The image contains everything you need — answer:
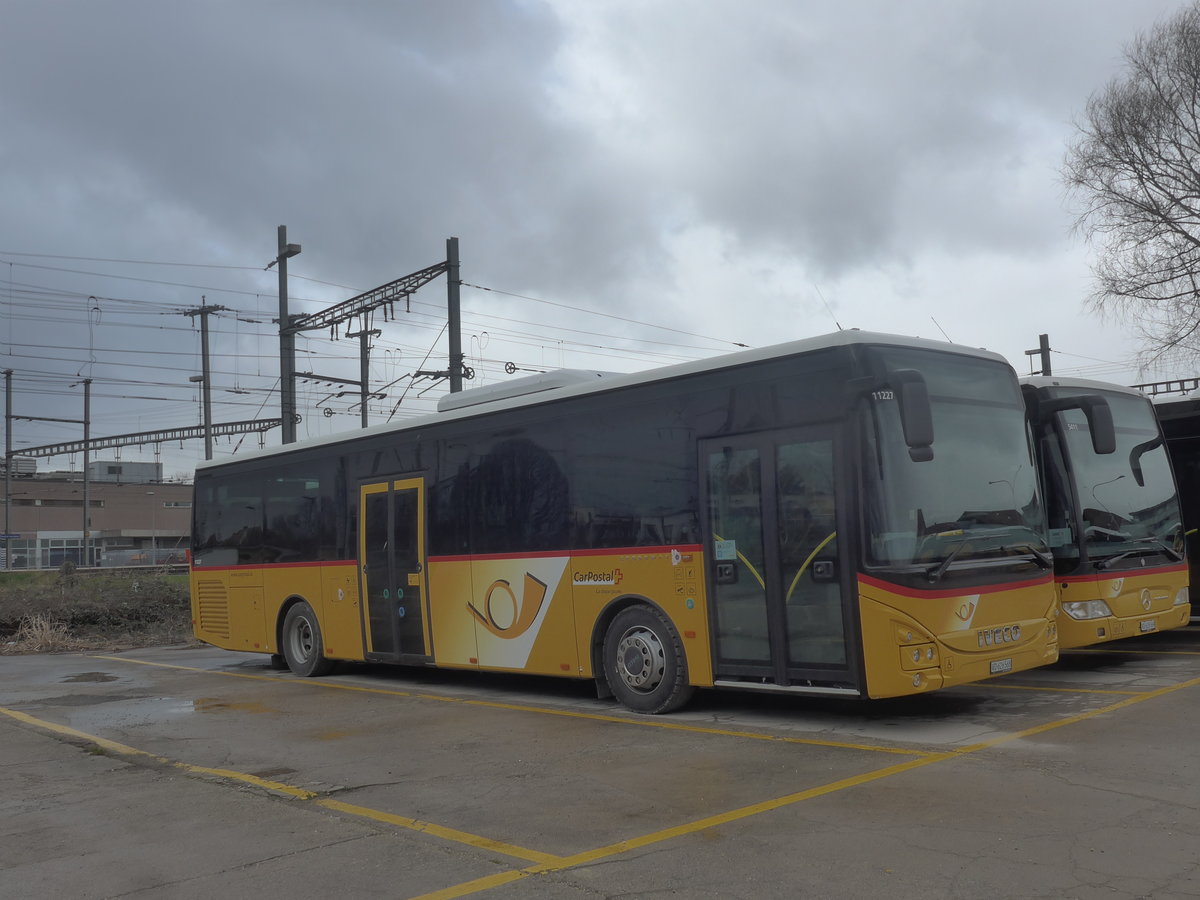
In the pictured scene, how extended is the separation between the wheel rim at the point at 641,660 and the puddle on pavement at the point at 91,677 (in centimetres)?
870

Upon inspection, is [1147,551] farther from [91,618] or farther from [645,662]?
[91,618]

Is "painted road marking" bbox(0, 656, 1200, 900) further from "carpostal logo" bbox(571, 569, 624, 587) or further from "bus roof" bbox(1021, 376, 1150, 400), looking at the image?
A: "bus roof" bbox(1021, 376, 1150, 400)

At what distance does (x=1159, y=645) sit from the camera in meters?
13.6

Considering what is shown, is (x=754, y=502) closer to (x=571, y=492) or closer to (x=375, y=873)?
(x=571, y=492)

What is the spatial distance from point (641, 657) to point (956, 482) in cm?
319

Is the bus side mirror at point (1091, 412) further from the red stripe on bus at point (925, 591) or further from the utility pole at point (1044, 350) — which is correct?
the utility pole at point (1044, 350)

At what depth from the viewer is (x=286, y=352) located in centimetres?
2809

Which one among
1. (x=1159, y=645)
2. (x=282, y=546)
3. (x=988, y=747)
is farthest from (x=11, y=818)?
(x=1159, y=645)

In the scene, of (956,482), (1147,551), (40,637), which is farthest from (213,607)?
(1147,551)

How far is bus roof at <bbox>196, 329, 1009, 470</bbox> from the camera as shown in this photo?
8.70 meters

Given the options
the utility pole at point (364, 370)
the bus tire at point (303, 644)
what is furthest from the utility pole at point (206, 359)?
the bus tire at point (303, 644)

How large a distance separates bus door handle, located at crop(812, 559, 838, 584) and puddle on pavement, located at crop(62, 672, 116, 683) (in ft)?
36.0

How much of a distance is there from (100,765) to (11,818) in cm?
171

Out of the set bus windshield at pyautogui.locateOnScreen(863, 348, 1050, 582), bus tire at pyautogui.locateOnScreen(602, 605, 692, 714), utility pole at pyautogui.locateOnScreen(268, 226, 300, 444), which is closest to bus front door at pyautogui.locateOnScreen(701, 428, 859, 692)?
bus windshield at pyautogui.locateOnScreen(863, 348, 1050, 582)
